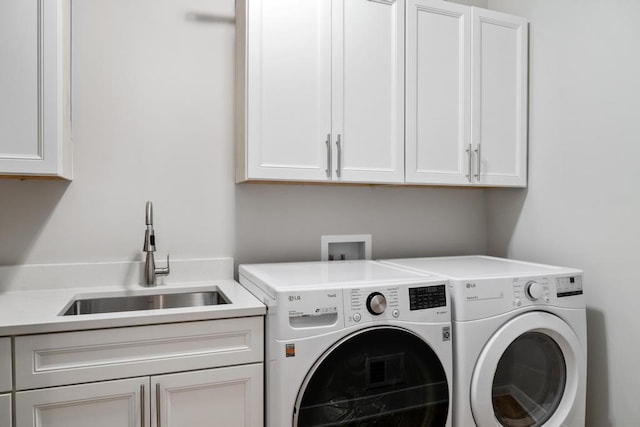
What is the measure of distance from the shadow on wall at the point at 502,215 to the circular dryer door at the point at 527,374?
0.73 meters

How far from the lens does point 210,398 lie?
1.45 metres

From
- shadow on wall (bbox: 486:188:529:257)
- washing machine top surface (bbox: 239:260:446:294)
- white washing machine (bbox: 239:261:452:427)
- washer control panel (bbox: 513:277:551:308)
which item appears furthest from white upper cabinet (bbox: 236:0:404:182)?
shadow on wall (bbox: 486:188:529:257)

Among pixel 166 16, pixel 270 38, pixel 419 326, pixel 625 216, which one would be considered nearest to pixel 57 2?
pixel 166 16

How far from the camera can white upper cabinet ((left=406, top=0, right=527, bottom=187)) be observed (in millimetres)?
1985

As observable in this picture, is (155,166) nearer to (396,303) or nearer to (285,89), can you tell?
(285,89)

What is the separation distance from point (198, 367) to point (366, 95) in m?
1.27

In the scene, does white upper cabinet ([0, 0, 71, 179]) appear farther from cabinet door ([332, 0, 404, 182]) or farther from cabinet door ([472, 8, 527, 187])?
cabinet door ([472, 8, 527, 187])

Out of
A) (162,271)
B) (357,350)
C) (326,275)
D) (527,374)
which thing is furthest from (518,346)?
(162,271)

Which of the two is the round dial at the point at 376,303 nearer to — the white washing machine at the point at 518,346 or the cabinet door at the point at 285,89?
the white washing machine at the point at 518,346

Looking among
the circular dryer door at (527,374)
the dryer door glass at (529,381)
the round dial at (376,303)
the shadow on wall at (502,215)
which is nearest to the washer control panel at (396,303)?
the round dial at (376,303)

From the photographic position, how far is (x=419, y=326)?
1529mm

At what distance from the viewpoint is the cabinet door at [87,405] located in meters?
1.27

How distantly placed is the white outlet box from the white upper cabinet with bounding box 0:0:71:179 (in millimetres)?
1196

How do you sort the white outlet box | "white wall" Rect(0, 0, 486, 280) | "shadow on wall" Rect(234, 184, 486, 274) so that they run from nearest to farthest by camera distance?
1. "white wall" Rect(0, 0, 486, 280)
2. "shadow on wall" Rect(234, 184, 486, 274)
3. the white outlet box
